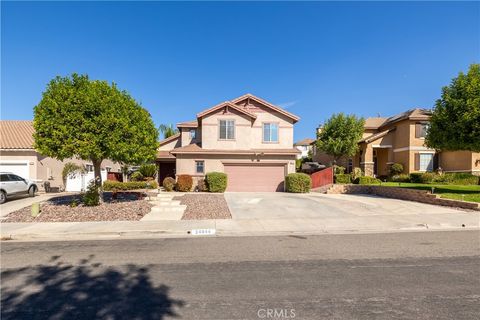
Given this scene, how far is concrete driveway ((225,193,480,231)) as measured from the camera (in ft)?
33.2

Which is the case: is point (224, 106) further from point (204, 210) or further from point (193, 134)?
point (204, 210)

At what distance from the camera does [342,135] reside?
2875 cm

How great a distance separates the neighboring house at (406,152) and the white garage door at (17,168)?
1198 inches

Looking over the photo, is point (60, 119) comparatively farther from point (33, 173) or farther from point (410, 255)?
point (410, 255)

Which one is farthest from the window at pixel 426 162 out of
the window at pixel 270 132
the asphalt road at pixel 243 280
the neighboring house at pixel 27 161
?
the neighboring house at pixel 27 161

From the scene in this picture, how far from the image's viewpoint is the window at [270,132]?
24.2 m

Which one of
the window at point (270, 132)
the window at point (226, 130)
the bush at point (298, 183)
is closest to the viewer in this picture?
the bush at point (298, 183)

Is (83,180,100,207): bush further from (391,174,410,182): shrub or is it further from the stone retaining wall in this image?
(391,174,410,182): shrub

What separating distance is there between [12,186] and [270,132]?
18.5 m

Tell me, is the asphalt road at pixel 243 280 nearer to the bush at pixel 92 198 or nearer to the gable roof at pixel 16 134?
the bush at pixel 92 198

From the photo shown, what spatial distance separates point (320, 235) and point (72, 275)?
6822mm

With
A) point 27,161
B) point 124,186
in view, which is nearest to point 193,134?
point 124,186

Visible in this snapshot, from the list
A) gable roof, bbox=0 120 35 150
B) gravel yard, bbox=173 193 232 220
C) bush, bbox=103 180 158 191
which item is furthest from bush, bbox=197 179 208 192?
gable roof, bbox=0 120 35 150

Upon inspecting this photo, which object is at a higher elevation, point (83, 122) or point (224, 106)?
point (224, 106)
